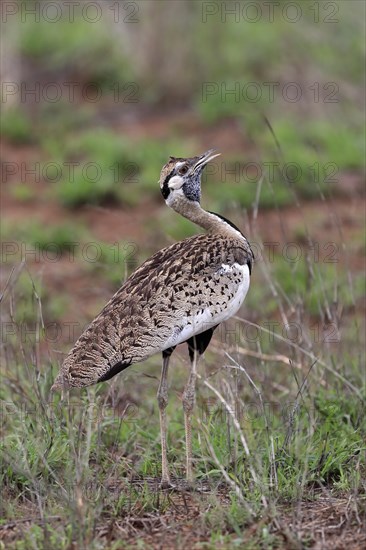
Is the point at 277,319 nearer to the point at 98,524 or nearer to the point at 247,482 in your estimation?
the point at 247,482

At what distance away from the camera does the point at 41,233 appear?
788 cm

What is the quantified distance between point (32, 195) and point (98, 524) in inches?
210

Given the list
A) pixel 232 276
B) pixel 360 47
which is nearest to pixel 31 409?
pixel 232 276

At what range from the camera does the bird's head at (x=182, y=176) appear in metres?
4.36

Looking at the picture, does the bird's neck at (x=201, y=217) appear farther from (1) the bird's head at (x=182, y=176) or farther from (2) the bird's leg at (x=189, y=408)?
(2) the bird's leg at (x=189, y=408)

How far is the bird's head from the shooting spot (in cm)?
436

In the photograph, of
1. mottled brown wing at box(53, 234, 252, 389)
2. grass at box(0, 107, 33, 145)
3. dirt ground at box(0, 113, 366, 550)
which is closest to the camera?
dirt ground at box(0, 113, 366, 550)

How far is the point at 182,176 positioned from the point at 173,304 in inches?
22.5

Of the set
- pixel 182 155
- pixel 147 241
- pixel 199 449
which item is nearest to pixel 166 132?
pixel 182 155

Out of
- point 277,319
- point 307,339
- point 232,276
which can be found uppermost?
point 232,276

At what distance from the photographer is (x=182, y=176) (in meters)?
4.38

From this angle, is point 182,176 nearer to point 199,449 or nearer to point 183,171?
point 183,171

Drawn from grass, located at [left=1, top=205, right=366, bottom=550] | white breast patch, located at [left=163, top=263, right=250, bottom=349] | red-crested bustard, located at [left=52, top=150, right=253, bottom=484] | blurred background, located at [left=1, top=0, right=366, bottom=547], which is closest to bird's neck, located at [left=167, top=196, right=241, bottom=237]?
red-crested bustard, located at [left=52, top=150, right=253, bottom=484]

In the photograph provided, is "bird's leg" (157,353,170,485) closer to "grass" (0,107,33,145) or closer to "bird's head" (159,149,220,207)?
"bird's head" (159,149,220,207)
